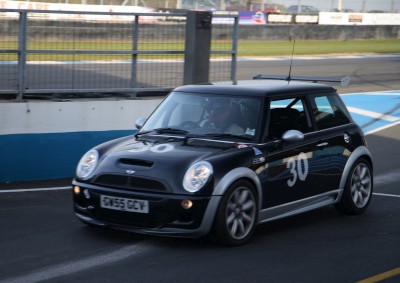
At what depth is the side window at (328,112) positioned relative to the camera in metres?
8.89

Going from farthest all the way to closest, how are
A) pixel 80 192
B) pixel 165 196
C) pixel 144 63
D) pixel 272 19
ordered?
pixel 272 19, pixel 144 63, pixel 80 192, pixel 165 196

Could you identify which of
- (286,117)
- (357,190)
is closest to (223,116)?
(286,117)

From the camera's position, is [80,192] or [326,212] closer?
[80,192]

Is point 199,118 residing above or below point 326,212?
above

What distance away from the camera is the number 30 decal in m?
8.19

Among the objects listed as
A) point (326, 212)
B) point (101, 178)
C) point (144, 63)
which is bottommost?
point (326, 212)

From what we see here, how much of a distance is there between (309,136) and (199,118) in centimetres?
A: 117

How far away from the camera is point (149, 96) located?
40.8 ft

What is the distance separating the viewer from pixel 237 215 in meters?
7.54

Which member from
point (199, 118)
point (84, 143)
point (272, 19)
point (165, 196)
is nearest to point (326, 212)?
point (199, 118)

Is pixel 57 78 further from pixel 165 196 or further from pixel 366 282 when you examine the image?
pixel 366 282

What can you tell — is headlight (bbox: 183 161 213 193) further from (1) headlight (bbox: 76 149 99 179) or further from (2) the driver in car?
(1) headlight (bbox: 76 149 99 179)

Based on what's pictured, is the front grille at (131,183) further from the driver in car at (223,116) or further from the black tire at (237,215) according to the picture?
the driver in car at (223,116)

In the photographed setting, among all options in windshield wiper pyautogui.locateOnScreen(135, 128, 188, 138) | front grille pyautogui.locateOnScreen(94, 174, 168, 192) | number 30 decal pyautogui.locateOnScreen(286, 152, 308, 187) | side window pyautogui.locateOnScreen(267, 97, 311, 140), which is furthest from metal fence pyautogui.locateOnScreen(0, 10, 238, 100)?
number 30 decal pyautogui.locateOnScreen(286, 152, 308, 187)
